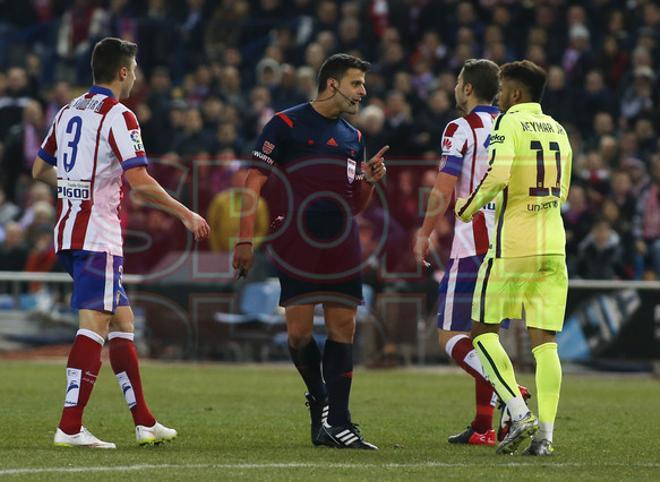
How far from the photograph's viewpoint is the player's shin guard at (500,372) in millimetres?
8133

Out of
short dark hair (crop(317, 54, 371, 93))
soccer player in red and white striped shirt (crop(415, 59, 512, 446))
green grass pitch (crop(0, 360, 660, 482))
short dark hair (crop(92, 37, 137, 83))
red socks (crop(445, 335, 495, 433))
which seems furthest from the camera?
red socks (crop(445, 335, 495, 433))

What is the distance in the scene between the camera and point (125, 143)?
27.6 feet

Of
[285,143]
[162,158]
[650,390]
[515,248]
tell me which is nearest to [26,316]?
[162,158]

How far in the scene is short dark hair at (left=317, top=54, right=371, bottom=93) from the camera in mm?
9023

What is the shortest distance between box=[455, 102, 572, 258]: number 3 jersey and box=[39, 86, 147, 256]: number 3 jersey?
81.0 inches

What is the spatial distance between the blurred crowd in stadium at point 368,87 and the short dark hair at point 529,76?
30.6 feet

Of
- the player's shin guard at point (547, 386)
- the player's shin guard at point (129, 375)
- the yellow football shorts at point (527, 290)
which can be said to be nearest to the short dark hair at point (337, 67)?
the yellow football shorts at point (527, 290)

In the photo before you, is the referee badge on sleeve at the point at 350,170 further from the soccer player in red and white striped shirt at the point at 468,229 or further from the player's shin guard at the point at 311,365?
the player's shin guard at the point at 311,365

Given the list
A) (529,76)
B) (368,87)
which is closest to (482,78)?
(529,76)

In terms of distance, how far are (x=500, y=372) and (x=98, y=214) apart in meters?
2.58

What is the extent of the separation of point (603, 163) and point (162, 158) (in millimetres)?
6151

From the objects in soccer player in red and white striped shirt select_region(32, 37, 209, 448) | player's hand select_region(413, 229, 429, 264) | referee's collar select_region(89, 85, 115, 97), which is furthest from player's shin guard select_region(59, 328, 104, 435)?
player's hand select_region(413, 229, 429, 264)

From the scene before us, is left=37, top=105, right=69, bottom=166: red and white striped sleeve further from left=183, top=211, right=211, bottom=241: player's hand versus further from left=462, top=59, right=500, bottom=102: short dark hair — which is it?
left=462, top=59, right=500, bottom=102: short dark hair

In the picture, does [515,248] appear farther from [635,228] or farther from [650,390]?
[635,228]
